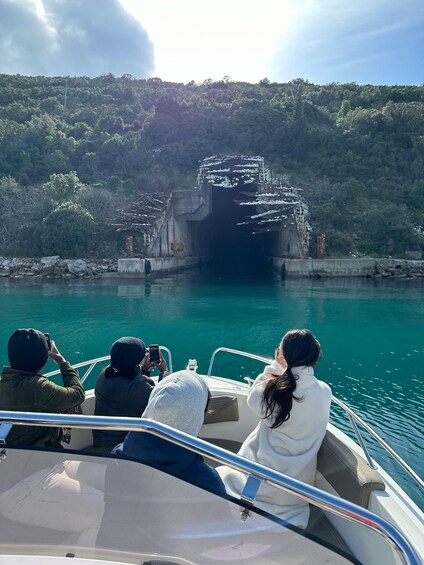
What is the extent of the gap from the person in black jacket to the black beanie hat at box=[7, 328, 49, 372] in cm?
57

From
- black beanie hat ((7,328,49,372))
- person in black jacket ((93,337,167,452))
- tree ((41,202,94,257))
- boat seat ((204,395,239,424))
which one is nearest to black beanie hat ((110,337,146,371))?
person in black jacket ((93,337,167,452))

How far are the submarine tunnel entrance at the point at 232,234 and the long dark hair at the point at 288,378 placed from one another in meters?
33.2

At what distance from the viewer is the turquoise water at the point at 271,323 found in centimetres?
889

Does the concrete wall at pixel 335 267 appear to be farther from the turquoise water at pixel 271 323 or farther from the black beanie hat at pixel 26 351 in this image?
the black beanie hat at pixel 26 351

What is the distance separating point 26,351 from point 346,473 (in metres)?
2.36

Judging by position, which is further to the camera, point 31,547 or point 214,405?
point 214,405

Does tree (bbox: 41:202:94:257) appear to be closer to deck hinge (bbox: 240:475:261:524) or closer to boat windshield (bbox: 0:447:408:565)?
boat windshield (bbox: 0:447:408:565)

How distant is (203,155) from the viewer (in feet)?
162

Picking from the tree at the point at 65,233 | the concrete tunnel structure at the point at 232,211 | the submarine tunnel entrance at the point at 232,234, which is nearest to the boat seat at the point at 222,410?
the concrete tunnel structure at the point at 232,211

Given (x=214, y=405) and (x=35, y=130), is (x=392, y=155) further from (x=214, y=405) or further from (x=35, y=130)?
(x=214, y=405)

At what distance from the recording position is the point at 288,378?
8.89 feet

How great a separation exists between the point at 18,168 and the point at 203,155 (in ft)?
73.2

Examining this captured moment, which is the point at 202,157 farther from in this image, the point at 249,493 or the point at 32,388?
the point at 249,493

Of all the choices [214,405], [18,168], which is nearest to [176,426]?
[214,405]
